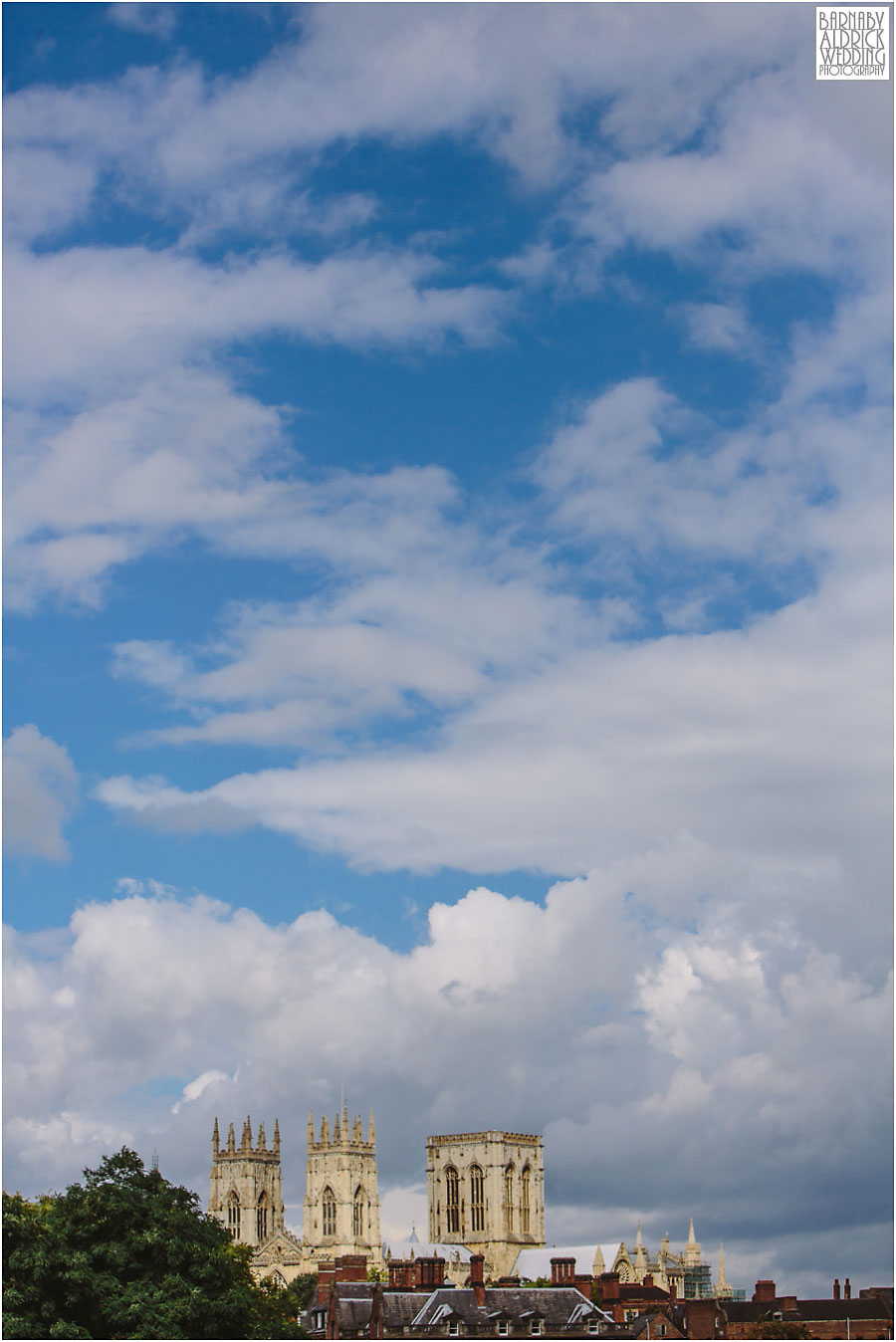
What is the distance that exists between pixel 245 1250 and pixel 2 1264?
3480 cm

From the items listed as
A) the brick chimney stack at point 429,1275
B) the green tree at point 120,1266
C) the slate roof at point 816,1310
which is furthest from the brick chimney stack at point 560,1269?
the green tree at point 120,1266

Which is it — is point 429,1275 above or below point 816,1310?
above

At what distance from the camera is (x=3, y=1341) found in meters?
57.6

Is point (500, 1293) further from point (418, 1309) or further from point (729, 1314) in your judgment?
point (729, 1314)

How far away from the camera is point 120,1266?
203 feet

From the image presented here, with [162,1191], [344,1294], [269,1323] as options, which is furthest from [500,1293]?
[162,1191]

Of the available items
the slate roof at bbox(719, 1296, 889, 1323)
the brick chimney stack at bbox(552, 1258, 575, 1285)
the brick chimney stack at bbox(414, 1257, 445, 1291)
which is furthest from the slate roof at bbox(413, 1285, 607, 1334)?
the slate roof at bbox(719, 1296, 889, 1323)

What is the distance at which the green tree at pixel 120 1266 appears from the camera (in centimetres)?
5975

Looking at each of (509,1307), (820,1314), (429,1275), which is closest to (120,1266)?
(509,1307)

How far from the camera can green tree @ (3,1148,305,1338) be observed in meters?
59.8

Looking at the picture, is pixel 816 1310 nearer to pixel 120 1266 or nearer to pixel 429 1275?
pixel 429 1275

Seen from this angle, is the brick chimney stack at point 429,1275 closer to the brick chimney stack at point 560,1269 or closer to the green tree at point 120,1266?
the brick chimney stack at point 560,1269

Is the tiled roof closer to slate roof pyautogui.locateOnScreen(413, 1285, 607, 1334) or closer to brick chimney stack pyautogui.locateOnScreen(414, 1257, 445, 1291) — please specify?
slate roof pyautogui.locateOnScreen(413, 1285, 607, 1334)

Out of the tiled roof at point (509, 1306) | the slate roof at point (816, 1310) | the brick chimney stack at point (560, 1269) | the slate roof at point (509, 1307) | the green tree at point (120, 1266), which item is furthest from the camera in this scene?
the slate roof at point (816, 1310)
